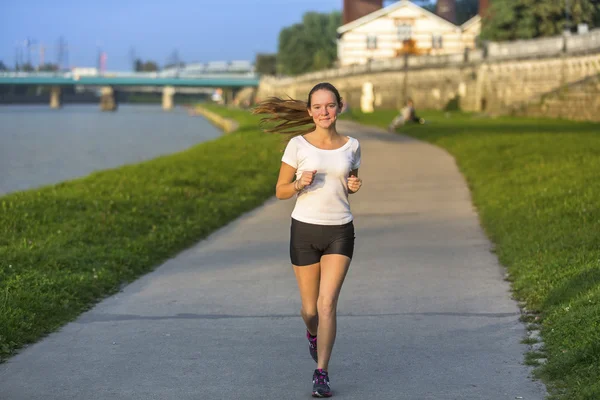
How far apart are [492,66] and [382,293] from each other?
4874cm

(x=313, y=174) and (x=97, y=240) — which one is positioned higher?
(x=313, y=174)

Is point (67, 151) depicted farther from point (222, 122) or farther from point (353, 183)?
point (353, 183)

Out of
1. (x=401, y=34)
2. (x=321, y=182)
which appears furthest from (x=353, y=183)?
(x=401, y=34)

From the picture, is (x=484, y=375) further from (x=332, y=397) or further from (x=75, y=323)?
(x=75, y=323)

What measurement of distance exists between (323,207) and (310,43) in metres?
125

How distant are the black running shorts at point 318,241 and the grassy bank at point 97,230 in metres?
1.02

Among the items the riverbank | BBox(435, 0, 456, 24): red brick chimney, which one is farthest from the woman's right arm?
BBox(435, 0, 456, 24): red brick chimney

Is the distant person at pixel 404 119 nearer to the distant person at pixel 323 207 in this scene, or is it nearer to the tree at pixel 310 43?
the distant person at pixel 323 207

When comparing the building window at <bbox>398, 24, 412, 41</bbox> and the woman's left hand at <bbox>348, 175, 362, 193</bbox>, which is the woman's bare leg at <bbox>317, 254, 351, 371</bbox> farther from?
the building window at <bbox>398, 24, 412, 41</bbox>

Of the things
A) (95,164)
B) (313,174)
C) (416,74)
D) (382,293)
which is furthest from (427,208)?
(416,74)

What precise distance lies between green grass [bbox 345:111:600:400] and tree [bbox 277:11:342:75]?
102 metres

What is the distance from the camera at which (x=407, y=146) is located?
98.8 feet

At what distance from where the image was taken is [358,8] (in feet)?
337

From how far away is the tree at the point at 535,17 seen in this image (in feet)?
194
